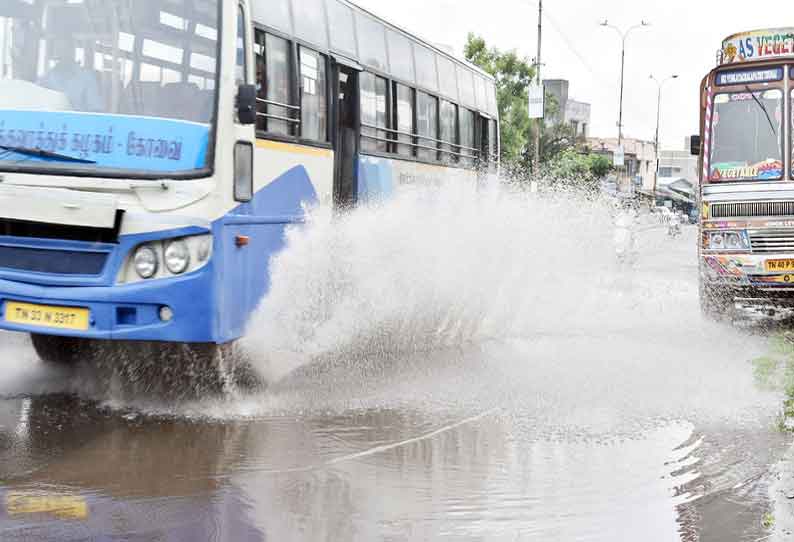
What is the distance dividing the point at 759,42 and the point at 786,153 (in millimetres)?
1515

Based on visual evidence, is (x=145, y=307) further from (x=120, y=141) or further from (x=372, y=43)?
(x=372, y=43)

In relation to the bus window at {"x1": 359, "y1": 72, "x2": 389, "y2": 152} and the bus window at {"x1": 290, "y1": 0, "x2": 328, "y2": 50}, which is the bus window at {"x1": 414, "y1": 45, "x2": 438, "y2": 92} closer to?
the bus window at {"x1": 359, "y1": 72, "x2": 389, "y2": 152}

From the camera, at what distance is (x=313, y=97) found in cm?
889

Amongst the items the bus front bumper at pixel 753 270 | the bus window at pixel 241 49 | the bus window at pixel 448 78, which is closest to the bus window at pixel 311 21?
the bus window at pixel 241 49

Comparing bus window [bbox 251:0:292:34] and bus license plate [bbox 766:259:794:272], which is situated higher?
bus window [bbox 251:0:292:34]

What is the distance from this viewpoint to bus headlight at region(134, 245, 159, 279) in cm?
695

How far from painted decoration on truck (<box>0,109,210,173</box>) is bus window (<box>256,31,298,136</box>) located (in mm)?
849

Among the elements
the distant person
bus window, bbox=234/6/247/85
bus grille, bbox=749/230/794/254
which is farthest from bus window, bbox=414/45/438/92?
the distant person

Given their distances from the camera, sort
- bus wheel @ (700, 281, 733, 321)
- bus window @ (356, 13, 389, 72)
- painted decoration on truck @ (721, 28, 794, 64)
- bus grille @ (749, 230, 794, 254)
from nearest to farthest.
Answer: bus window @ (356, 13, 389, 72) → bus grille @ (749, 230, 794, 254) → bus wheel @ (700, 281, 733, 321) → painted decoration on truck @ (721, 28, 794, 64)

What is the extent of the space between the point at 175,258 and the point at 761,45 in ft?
31.6

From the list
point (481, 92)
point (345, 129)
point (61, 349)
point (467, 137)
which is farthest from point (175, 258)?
point (481, 92)

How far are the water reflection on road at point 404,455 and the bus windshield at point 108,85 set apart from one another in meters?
1.73

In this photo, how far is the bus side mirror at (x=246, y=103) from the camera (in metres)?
7.06

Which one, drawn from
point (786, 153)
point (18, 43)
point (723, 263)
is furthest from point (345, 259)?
point (786, 153)
